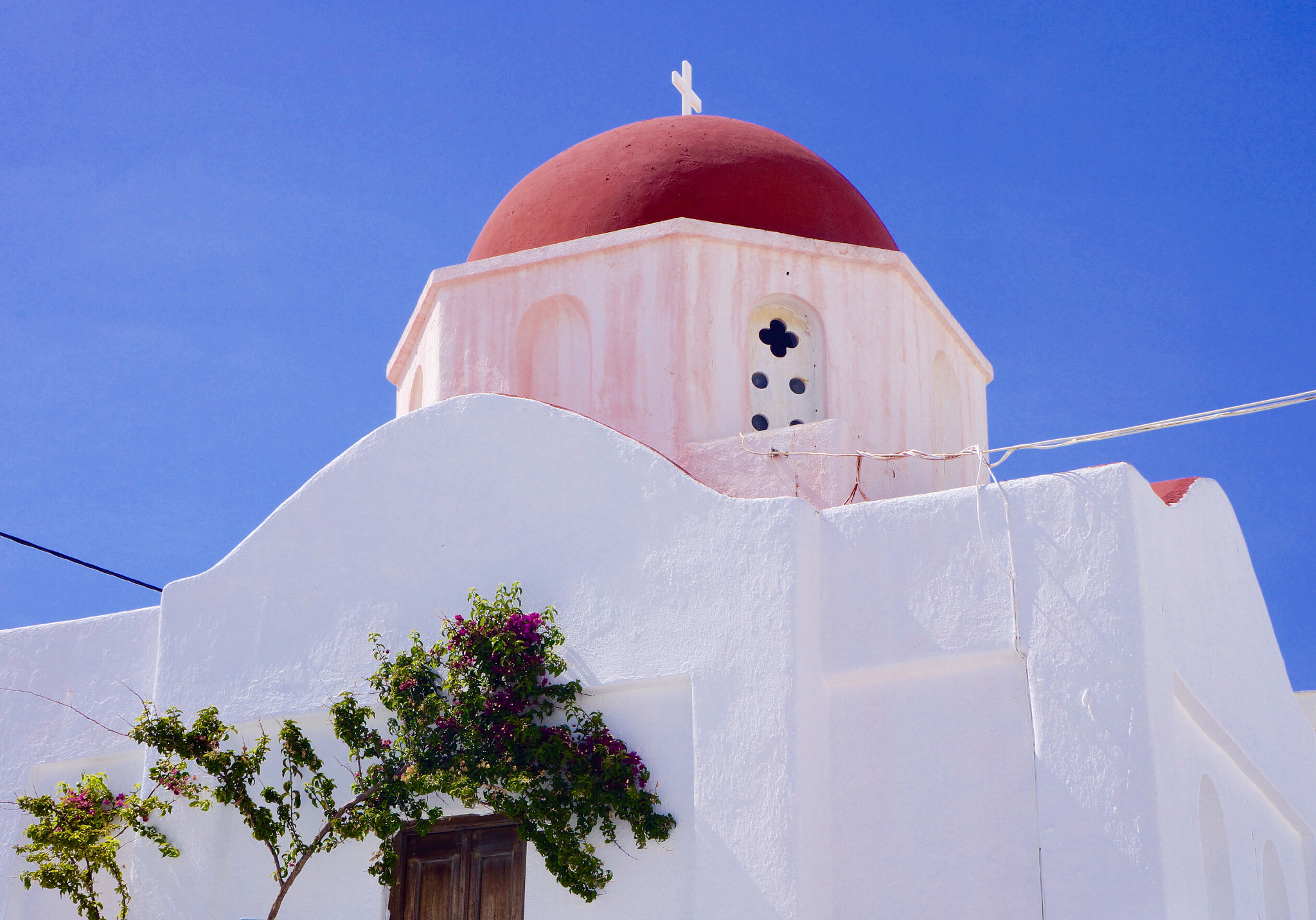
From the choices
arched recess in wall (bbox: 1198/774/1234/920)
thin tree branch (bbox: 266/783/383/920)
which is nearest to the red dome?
thin tree branch (bbox: 266/783/383/920)

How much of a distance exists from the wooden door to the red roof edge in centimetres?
394

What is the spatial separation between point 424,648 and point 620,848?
5.46 ft

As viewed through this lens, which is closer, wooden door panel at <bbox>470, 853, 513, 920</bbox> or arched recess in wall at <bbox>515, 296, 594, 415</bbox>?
wooden door panel at <bbox>470, 853, 513, 920</bbox>

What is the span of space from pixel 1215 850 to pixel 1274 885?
1724mm

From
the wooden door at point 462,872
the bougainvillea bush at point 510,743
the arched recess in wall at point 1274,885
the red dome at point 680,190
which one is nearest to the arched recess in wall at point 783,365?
the red dome at point 680,190

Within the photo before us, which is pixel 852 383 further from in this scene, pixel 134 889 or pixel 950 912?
pixel 134 889

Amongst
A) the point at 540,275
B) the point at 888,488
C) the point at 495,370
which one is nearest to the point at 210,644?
the point at 495,370

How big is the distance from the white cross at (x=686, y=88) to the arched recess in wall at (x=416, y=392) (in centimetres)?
319

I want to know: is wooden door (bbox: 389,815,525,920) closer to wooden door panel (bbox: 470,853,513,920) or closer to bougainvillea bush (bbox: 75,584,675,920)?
wooden door panel (bbox: 470,853,513,920)

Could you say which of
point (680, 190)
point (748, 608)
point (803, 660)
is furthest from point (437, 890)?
point (680, 190)

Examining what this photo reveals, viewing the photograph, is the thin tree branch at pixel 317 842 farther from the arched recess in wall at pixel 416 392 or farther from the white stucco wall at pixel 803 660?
the arched recess in wall at pixel 416 392

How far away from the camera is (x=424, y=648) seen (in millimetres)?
8430

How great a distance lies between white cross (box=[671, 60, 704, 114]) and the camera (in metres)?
12.5

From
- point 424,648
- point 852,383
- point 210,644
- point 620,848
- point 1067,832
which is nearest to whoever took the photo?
point 1067,832
